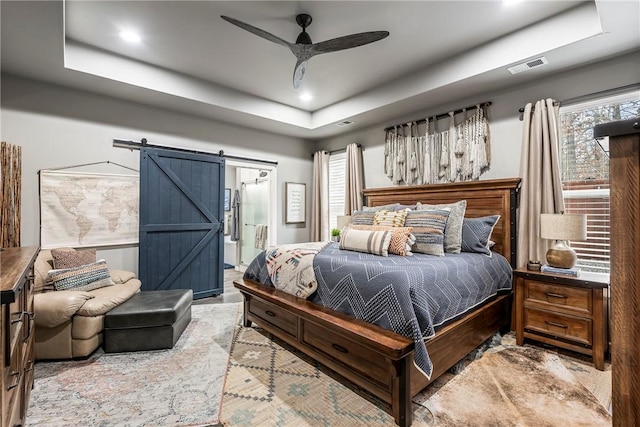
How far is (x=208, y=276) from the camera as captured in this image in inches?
175

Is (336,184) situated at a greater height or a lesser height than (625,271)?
greater

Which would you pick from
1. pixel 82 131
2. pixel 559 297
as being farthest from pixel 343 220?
pixel 82 131

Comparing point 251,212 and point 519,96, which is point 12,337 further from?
point 251,212

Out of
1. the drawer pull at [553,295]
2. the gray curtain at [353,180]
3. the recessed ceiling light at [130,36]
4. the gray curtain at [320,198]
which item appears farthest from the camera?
the gray curtain at [320,198]

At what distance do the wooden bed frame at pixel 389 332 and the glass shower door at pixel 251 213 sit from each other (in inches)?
114

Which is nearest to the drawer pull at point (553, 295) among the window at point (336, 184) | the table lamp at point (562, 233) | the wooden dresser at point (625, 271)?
the table lamp at point (562, 233)

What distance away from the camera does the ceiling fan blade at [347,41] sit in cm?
233

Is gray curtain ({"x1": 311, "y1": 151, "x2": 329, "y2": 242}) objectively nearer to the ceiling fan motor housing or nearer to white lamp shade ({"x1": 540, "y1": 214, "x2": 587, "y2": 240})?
the ceiling fan motor housing

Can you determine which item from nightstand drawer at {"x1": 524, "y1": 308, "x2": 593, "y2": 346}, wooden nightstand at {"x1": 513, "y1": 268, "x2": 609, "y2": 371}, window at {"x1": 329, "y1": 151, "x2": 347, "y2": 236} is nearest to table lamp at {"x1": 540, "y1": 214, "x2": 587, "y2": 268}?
wooden nightstand at {"x1": 513, "y1": 268, "x2": 609, "y2": 371}

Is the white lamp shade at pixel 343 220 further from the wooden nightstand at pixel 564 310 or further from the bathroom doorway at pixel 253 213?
the wooden nightstand at pixel 564 310

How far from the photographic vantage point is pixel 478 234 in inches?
119

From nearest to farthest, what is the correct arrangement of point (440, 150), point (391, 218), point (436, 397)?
1. point (436, 397)
2. point (391, 218)
3. point (440, 150)

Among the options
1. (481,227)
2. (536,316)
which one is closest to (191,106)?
(481,227)

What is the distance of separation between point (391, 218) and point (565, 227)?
1473 millimetres
